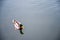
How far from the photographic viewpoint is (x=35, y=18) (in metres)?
2.11

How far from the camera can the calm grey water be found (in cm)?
209

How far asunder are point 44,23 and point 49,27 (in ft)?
0.35

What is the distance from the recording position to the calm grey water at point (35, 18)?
209 centimetres

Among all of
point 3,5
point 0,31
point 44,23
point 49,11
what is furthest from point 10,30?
point 49,11

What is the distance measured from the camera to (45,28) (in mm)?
2100

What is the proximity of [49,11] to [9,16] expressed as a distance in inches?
26.6

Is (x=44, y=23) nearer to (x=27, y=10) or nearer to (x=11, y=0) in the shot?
(x=27, y=10)

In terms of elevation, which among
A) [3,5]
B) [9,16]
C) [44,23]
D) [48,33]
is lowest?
[48,33]

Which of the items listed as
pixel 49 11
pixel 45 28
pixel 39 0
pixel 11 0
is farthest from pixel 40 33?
pixel 11 0

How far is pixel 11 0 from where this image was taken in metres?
2.11

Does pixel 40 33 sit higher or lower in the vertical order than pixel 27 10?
lower

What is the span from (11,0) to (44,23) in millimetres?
675

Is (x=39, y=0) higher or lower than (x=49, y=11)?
higher

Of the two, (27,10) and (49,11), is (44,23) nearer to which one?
(49,11)
